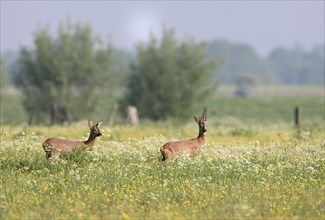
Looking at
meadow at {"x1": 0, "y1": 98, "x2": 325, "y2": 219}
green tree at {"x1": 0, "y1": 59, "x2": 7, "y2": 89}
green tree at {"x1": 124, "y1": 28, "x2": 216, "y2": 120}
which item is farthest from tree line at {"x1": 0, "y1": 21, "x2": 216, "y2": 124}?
meadow at {"x1": 0, "y1": 98, "x2": 325, "y2": 219}

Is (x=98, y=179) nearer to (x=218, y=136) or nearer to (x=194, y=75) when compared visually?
(x=218, y=136)

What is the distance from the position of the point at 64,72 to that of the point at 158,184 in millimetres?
37354

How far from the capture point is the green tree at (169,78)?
49.7 meters

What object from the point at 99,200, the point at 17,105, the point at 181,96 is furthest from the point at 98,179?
the point at 17,105

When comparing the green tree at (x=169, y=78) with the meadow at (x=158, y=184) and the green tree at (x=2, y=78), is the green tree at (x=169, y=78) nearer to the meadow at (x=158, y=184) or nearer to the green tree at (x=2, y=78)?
the green tree at (x=2, y=78)

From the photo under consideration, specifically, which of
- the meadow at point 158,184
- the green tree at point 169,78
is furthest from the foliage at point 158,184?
the green tree at point 169,78

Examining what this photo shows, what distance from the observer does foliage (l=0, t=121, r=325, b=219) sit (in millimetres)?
11711

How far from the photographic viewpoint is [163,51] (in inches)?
2021

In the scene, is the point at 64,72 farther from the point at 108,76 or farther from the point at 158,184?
the point at 158,184

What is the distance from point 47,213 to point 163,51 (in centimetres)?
4011

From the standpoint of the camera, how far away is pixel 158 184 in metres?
14.0

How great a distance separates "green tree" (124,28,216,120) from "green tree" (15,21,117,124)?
2556 mm

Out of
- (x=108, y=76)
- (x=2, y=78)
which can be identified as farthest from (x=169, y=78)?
(x=2, y=78)

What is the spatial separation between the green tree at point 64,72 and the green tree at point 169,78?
256cm
